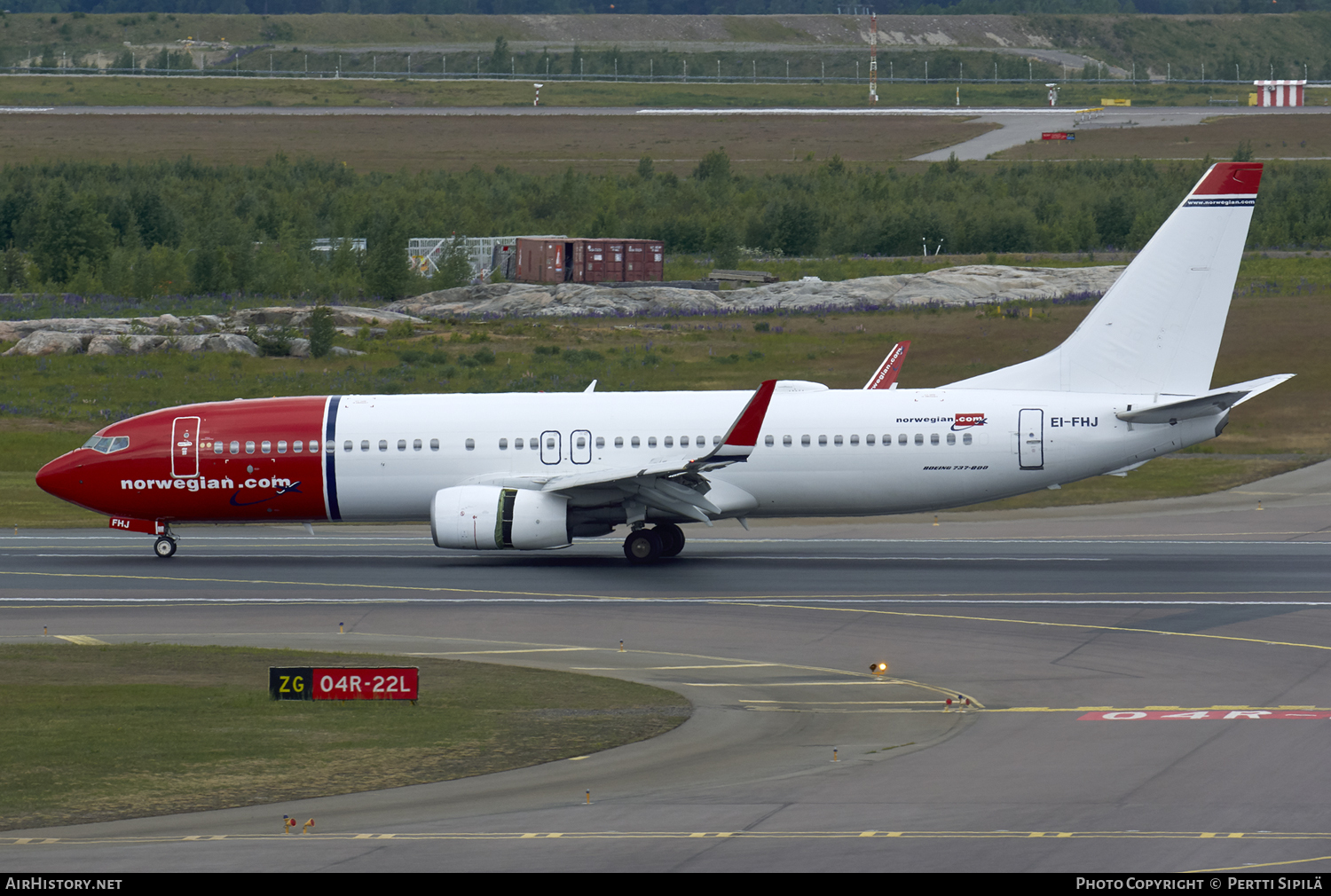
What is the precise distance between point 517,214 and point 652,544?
269 feet

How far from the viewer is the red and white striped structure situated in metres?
178

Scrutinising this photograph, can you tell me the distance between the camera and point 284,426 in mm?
40438

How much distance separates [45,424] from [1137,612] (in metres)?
43.9

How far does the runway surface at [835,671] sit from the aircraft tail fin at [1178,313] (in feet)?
14.4

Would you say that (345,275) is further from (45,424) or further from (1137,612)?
(1137,612)

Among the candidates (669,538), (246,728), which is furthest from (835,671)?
(669,538)

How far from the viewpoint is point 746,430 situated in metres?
35.9

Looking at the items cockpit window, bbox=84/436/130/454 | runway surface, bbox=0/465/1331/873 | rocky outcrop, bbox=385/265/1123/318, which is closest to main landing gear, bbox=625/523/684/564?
runway surface, bbox=0/465/1331/873

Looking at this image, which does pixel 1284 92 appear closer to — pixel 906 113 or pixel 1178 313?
pixel 906 113

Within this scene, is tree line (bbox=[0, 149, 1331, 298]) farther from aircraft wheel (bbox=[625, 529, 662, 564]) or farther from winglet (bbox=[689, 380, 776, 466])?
winglet (bbox=[689, 380, 776, 466])

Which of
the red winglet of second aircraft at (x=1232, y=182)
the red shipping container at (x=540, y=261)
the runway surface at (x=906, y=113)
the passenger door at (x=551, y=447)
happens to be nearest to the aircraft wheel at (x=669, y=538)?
the passenger door at (x=551, y=447)

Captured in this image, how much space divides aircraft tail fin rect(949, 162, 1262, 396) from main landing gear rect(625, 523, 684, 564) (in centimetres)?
965

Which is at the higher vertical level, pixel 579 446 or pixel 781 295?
pixel 781 295

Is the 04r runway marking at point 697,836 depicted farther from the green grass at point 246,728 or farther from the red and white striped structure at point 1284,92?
the red and white striped structure at point 1284,92
